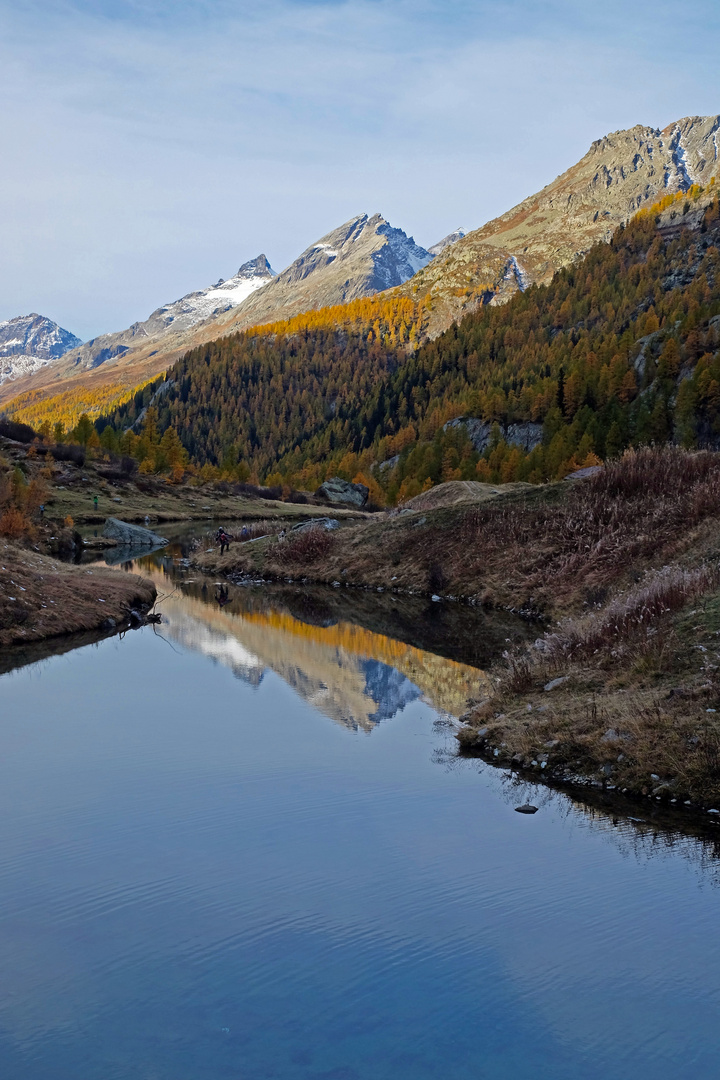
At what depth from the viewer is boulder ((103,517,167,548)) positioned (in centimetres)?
8288

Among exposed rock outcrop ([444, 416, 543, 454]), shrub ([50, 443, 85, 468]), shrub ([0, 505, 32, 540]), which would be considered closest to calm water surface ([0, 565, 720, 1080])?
shrub ([0, 505, 32, 540])

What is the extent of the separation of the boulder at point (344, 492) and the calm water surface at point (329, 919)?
456 ft

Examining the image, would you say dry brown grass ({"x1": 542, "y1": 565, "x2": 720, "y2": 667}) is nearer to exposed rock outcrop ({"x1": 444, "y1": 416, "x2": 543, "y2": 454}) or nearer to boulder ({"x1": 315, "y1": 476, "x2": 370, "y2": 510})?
exposed rock outcrop ({"x1": 444, "y1": 416, "x2": 543, "y2": 454})

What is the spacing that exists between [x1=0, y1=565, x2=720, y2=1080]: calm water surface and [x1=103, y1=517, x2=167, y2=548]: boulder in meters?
63.5

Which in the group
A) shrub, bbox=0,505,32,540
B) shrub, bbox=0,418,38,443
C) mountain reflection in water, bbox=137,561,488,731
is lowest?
mountain reflection in water, bbox=137,561,488,731

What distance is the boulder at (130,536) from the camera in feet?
272

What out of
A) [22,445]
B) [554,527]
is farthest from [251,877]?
[22,445]

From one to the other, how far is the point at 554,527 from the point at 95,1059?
39.1 meters

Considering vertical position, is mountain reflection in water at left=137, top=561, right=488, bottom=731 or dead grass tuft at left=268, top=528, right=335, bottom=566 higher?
dead grass tuft at left=268, top=528, right=335, bottom=566

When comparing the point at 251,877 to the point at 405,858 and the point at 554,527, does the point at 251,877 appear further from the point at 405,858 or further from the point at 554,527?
the point at 554,527

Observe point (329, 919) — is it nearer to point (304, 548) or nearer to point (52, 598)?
point (52, 598)

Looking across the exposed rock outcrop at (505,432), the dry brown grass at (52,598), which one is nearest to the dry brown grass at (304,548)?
the dry brown grass at (52,598)

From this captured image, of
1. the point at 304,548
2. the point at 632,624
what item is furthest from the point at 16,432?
the point at 632,624

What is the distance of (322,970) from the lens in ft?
32.7
